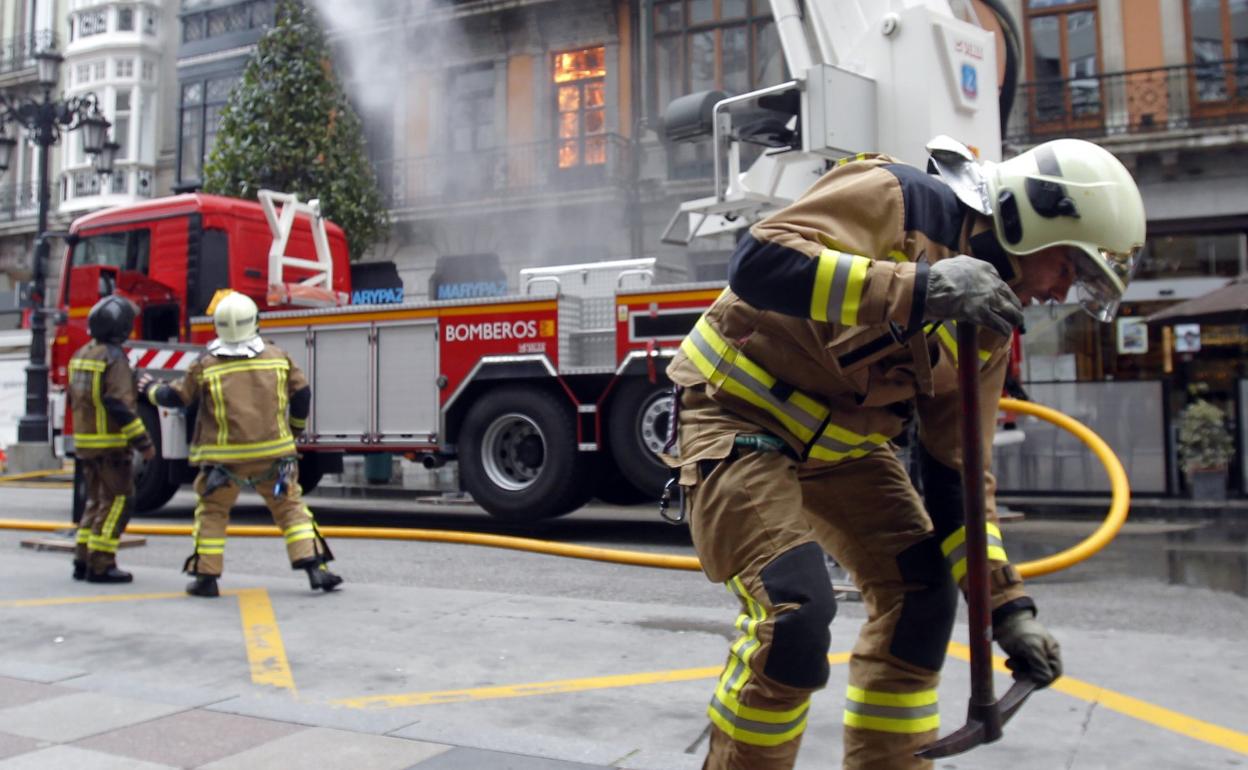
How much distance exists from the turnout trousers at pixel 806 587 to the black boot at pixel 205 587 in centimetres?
405

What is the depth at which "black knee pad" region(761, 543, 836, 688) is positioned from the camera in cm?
227

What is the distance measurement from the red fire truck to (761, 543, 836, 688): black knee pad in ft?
18.7

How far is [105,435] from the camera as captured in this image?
6512 millimetres

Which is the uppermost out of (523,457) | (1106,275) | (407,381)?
(407,381)

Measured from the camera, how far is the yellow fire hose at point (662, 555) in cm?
600

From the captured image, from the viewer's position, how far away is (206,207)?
10664 millimetres

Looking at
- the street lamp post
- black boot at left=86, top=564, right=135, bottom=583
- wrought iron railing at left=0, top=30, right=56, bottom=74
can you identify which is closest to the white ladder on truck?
black boot at left=86, top=564, right=135, bottom=583

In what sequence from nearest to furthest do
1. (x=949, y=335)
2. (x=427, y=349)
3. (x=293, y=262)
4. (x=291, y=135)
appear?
(x=949, y=335) → (x=427, y=349) → (x=293, y=262) → (x=291, y=135)

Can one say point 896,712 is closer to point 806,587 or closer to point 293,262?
point 806,587

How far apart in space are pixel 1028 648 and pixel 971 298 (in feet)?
2.74

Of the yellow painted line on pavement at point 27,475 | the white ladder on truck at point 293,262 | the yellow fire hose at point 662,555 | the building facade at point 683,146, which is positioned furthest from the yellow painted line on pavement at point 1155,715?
the yellow painted line on pavement at point 27,475

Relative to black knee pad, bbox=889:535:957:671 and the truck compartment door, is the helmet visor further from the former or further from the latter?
the truck compartment door

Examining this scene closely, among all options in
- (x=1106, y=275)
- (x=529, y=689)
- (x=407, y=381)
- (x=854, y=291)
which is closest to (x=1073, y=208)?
(x=1106, y=275)

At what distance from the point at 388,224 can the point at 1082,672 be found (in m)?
15.8
